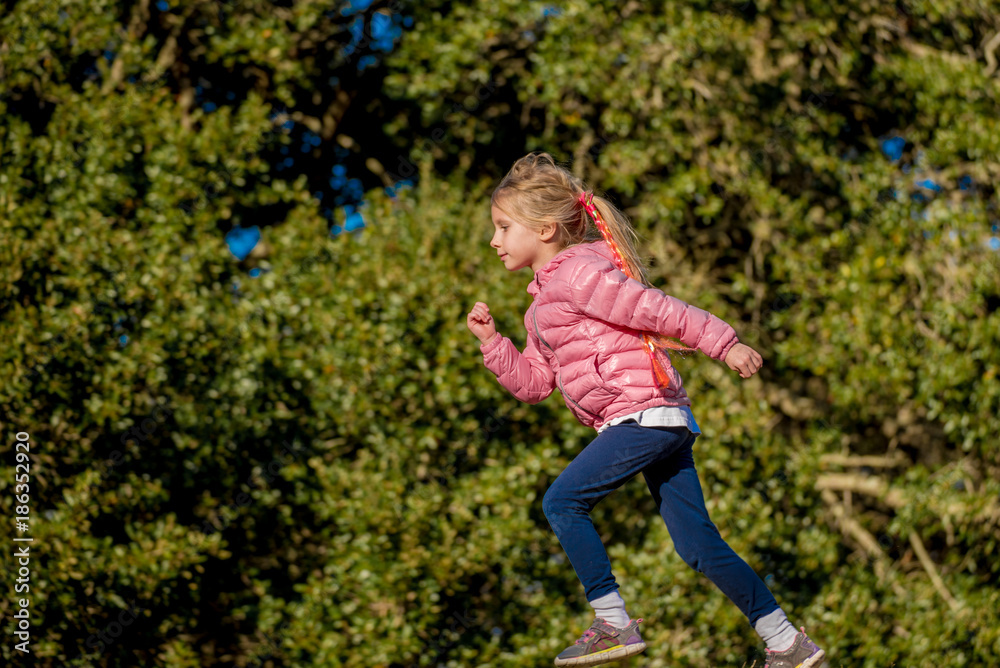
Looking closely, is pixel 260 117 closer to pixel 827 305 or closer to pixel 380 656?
pixel 380 656

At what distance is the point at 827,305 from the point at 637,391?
5132 millimetres

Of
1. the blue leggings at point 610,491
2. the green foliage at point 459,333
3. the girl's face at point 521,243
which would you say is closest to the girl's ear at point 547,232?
the girl's face at point 521,243

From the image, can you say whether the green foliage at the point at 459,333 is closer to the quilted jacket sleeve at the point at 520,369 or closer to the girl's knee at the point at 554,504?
the quilted jacket sleeve at the point at 520,369

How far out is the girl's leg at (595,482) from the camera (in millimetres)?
3031

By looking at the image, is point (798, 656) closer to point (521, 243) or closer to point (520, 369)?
point (520, 369)

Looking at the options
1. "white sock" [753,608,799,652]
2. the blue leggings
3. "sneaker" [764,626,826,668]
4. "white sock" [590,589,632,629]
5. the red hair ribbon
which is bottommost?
"sneaker" [764,626,826,668]

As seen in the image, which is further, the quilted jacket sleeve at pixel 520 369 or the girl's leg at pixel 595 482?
the quilted jacket sleeve at pixel 520 369

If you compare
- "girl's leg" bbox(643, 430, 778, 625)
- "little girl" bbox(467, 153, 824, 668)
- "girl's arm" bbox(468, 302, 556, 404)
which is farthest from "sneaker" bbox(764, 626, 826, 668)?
"girl's arm" bbox(468, 302, 556, 404)

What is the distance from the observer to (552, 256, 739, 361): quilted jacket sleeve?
2941 mm

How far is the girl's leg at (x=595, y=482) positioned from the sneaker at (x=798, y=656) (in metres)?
0.55

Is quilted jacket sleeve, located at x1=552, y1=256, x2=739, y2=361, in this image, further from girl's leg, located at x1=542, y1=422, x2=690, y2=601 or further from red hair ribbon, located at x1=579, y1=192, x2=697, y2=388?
girl's leg, located at x1=542, y1=422, x2=690, y2=601

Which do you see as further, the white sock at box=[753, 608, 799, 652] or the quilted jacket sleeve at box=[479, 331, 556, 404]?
the quilted jacket sleeve at box=[479, 331, 556, 404]

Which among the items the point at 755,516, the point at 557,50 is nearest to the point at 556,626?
the point at 755,516

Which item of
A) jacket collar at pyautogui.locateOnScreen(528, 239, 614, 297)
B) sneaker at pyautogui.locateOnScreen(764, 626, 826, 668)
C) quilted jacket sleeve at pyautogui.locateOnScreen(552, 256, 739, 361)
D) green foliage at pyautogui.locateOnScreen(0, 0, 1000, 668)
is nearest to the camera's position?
quilted jacket sleeve at pyautogui.locateOnScreen(552, 256, 739, 361)
